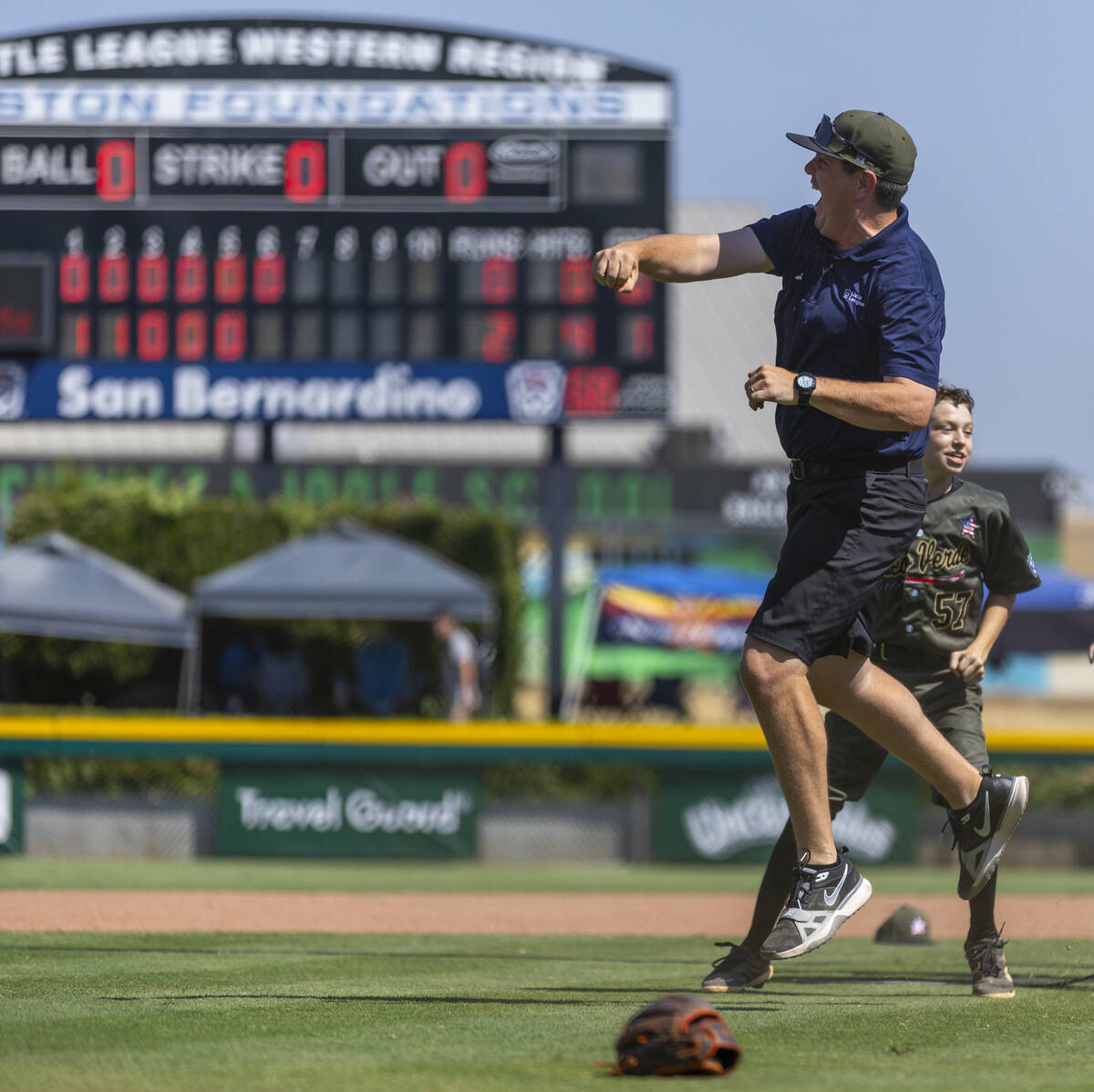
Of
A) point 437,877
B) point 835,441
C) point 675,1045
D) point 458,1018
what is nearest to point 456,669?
point 437,877

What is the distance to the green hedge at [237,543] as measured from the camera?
17672mm

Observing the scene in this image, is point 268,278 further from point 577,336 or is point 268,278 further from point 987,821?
point 987,821

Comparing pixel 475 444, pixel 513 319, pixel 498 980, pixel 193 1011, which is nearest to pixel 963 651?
pixel 498 980

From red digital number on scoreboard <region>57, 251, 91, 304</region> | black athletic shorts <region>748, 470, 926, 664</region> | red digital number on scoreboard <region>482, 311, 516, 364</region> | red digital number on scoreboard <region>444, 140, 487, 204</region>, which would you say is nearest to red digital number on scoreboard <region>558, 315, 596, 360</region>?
red digital number on scoreboard <region>482, 311, 516, 364</region>

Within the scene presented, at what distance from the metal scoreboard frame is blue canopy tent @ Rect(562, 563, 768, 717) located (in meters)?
6.08

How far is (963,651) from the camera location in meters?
5.38

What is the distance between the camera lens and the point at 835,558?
4.36 meters

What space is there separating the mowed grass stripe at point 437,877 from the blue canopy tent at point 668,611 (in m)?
10.8

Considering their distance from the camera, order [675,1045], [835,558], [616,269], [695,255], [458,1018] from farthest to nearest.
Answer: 1. [695,255]
2. [835,558]
3. [616,269]
4. [458,1018]
5. [675,1045]

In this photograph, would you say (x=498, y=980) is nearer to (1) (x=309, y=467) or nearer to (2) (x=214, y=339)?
(2) (x=214, y=339)

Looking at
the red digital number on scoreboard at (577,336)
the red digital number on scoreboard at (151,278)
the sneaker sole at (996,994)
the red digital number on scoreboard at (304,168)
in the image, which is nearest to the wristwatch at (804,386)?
the sneaker sole at (996,994)

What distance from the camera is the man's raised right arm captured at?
4449 millimetres

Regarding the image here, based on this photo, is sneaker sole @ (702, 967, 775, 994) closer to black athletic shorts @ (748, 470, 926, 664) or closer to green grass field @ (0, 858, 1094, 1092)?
green grass field @ (0, 858, 1094, 1092)

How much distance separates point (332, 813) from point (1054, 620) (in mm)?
12939
